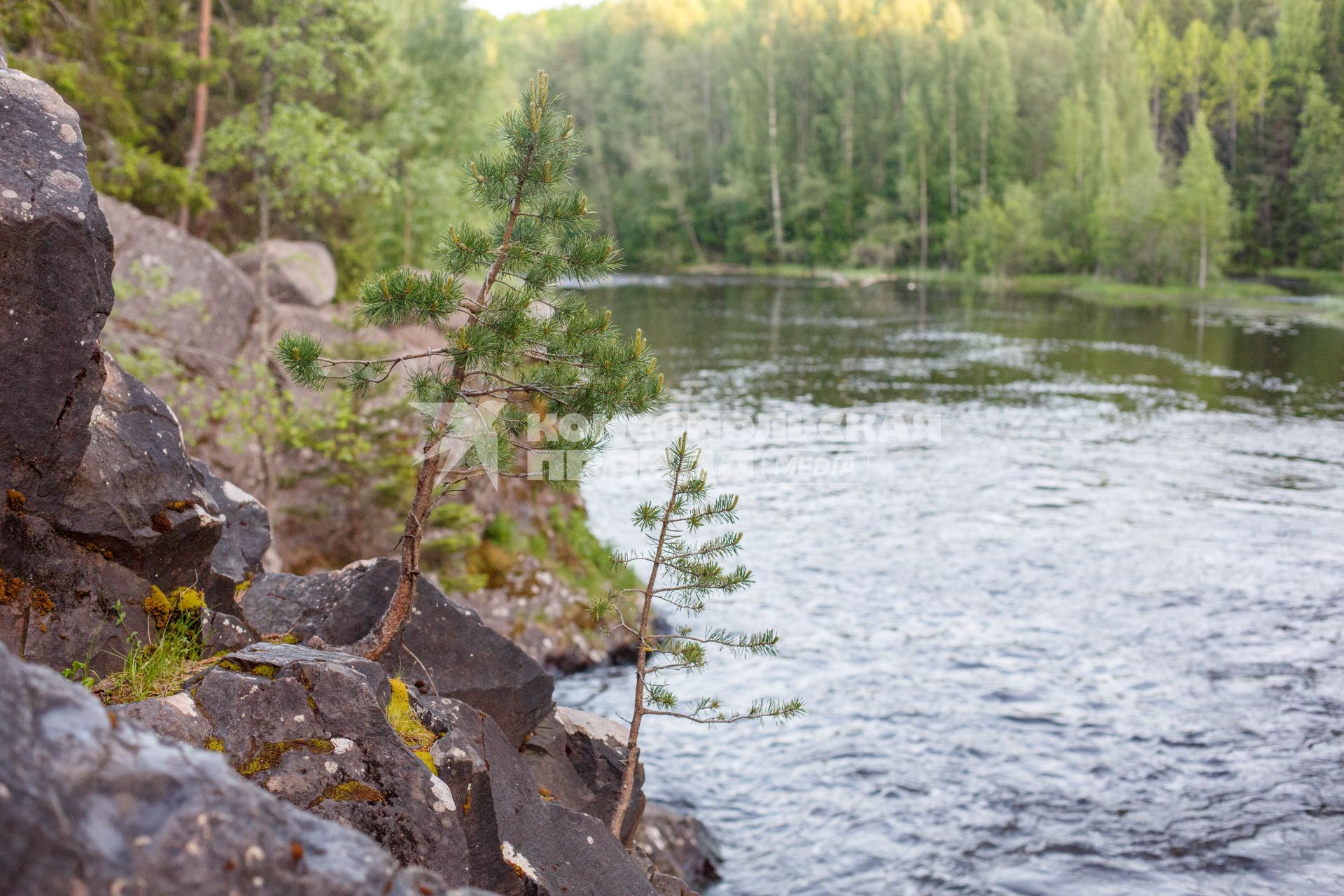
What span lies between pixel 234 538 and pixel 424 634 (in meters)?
1.89

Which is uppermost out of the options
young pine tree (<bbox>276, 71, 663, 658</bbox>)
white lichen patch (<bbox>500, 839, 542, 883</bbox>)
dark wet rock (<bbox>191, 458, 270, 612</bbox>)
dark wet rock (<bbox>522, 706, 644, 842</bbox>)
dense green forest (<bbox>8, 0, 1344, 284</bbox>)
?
dense green forest (<bbox>8, 0, 1344, 284</bbox>)

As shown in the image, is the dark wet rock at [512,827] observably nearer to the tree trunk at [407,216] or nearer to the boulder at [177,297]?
the boulder at [177,297]

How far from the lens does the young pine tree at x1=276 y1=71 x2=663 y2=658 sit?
24.0 ft

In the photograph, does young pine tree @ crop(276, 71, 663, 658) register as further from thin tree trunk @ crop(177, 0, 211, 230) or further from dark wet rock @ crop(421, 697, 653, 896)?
thin tree trunk @ crop(177, 0, 211, 230)

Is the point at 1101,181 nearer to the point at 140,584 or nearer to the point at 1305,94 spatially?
the point at 1305,94

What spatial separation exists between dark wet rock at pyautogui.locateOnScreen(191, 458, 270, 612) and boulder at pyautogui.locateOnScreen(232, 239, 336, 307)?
12661 millimetres

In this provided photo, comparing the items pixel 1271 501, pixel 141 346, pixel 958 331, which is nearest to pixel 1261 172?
pixel 958 331

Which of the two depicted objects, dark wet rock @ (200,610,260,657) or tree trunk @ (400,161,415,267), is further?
tree trunk @ (400,161,415,267)

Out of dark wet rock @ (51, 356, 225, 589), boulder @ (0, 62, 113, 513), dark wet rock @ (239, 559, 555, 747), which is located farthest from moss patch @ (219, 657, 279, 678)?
dark wet rock @ (239, 559, 555, 747)

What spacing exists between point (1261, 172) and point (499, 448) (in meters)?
100

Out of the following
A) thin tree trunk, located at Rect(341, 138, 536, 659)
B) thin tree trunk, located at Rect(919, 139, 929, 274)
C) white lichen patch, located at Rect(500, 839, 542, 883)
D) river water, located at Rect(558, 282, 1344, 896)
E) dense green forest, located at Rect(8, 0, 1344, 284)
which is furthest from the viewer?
thin tree trunk, located at Rect(919, 139, 929, 274)

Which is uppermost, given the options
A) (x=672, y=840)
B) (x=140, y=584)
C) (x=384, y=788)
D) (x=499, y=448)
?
(x=499, y=448)

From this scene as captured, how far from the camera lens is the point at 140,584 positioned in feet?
22.4

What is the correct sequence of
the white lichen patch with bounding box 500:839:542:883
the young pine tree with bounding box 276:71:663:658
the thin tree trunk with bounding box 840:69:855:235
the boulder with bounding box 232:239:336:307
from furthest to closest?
the thin tree trunk with bounding box 840:69:855:235 → the boulder with bounding box 232:239:336:307 → the young pine tree with bounding box 276:71:663:658 → the white lichen patch with bounding box 500:839:542:883
